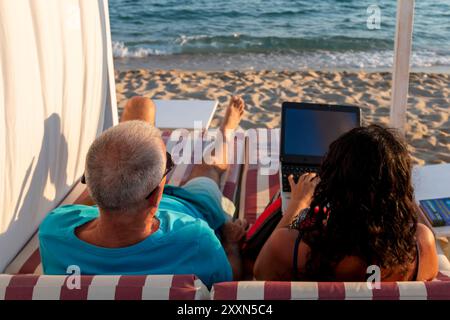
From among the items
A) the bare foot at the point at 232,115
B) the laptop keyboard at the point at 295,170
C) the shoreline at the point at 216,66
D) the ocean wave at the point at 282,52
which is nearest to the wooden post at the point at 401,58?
the laptop keyboard at the point at 295,170

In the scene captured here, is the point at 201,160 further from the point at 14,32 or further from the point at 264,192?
the point at 14,32

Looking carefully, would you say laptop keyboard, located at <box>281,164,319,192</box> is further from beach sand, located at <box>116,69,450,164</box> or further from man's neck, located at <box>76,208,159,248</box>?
beach sand, located at <box>116,69,450,164</box>

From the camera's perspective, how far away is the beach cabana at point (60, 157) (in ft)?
4.62

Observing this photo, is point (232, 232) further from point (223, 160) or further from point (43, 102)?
point (43, 102)

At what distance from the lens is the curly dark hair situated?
151cm

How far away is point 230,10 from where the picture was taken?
14.8m

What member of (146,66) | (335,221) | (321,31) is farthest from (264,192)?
(321,31)

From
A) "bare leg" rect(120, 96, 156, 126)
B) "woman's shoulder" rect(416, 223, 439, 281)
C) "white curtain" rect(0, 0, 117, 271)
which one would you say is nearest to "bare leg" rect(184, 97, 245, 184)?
"bare leg" rect(120, 96, 156, 126)

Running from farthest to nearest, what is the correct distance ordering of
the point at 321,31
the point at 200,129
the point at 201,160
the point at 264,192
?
the point at 321,31 → the point at 200,129 → the point at 201,160 → the point at 264,192

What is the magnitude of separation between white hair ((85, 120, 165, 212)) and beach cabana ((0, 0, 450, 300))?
25cm

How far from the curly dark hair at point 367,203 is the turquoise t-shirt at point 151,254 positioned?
0.36 metres

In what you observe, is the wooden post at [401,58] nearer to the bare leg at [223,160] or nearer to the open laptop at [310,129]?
the open laptop at [310,129]

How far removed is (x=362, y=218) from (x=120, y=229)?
0.75m
